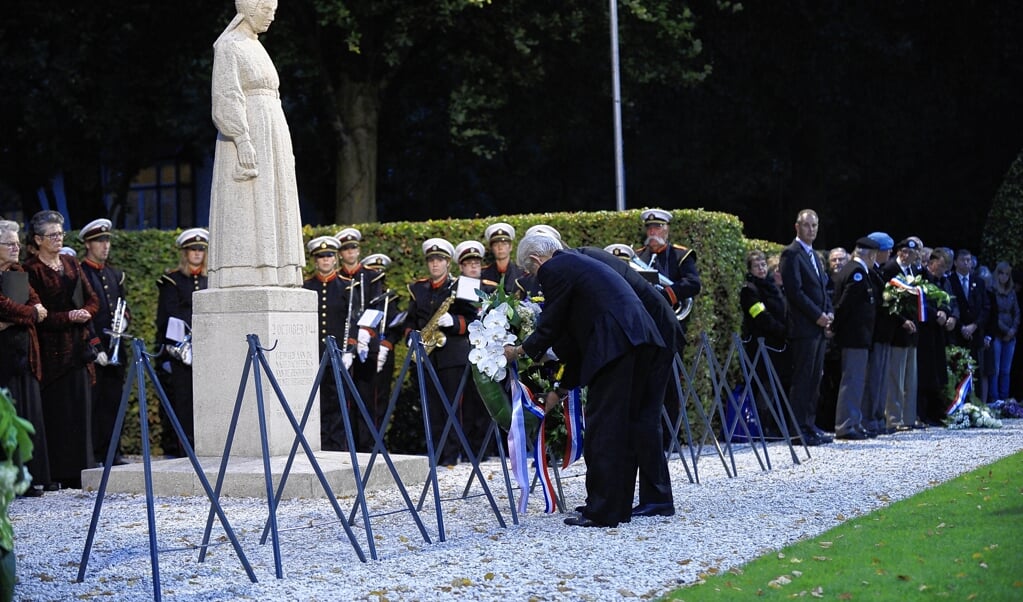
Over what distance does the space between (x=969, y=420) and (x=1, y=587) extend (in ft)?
49.1

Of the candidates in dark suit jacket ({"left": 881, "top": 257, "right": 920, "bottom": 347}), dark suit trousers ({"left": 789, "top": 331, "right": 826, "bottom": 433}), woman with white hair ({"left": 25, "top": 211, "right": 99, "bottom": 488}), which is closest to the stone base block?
woman with white hair ({"left": 25, "top": 211, "right": 99, "bottom": 488})

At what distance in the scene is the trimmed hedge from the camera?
15.2 m

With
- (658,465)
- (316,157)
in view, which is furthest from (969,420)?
(316,157)

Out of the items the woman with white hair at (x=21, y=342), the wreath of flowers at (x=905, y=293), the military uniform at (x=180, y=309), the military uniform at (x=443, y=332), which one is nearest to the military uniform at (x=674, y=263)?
the military uniform at (x=443, y=332)

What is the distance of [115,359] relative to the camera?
546 inches

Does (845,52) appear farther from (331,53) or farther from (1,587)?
(1,587)

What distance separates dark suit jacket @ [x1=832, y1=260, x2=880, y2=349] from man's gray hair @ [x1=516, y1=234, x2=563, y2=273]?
7134 millimetres

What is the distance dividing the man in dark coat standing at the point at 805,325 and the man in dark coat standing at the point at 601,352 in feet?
19.7

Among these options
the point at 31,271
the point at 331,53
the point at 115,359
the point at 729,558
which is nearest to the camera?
the point at 729,558

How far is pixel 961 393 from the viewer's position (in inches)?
707

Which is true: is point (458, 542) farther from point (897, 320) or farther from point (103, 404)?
point (897, 320)

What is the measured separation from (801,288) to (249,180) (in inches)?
257

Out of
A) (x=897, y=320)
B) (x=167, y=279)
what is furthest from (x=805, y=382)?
(x=167, y=279)

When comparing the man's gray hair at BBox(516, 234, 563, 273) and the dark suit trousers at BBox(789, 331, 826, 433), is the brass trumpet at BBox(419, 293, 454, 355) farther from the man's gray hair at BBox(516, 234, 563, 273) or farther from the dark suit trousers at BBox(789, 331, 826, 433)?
the dark suit trousers at BBox(789, 331, 826, 433)
